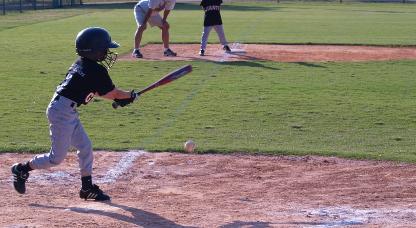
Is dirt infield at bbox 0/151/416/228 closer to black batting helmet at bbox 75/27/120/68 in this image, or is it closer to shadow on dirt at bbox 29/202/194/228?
shadow on dirt at bbox 29/202/194/228

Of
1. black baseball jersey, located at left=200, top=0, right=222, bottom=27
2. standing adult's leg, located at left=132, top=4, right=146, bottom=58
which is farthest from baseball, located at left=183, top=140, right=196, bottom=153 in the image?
black baseball jersey, located at left=200, top=0, right=222, bottom=27

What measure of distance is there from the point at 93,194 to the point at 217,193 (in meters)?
1.22

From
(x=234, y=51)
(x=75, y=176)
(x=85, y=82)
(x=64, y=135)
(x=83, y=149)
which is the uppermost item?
(x=85, y=82)

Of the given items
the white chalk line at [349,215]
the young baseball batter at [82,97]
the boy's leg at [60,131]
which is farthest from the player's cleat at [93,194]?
the white chalk line at [349,215]

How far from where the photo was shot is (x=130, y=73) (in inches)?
650

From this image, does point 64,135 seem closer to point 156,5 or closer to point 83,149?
point 83,149

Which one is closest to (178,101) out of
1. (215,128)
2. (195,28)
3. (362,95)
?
(215,128)

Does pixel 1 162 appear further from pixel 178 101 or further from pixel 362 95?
pixel 362 95

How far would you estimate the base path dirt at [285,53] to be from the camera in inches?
757

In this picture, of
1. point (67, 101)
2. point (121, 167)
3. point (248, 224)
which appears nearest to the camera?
point (248, 224)

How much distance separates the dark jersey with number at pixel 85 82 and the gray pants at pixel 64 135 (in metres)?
0.09

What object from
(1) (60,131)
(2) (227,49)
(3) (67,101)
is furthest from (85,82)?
(2) (227,49)

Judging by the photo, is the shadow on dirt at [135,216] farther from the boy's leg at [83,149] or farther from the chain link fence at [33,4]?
the chain link fence at [33,4]

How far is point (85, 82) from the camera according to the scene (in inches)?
298
